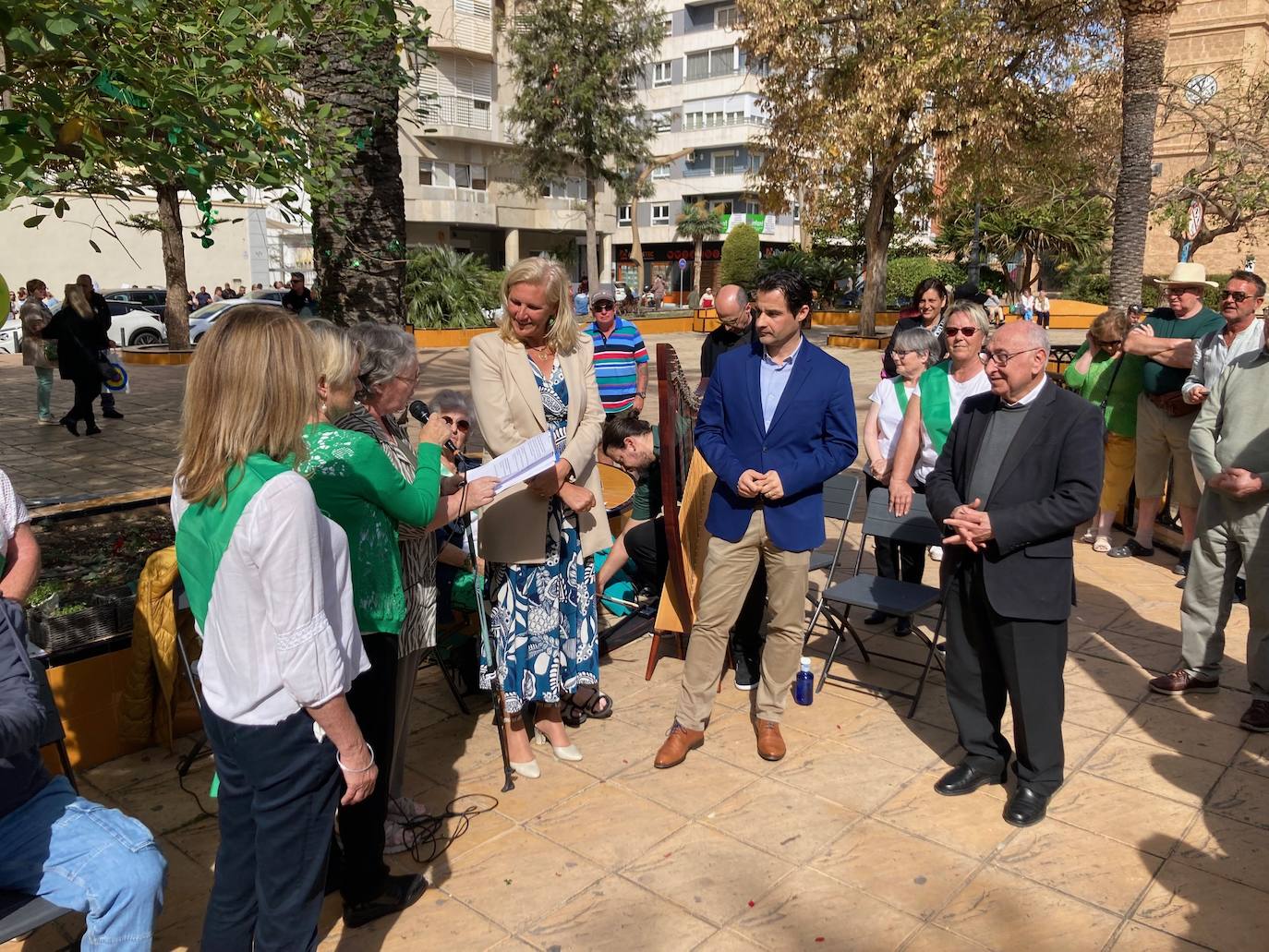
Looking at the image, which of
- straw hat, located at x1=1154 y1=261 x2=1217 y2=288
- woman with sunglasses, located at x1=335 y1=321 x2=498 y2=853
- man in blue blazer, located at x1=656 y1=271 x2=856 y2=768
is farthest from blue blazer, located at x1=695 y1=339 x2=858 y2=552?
straw hat, located at x1=1154 y1=261 x2=1217 y2=288

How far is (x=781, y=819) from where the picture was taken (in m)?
3.56

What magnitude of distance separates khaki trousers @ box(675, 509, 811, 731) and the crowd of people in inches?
0.5

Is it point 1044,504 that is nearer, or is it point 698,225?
point 1044,504

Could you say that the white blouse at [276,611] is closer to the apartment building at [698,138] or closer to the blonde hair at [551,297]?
the blonde hair at [551,297]

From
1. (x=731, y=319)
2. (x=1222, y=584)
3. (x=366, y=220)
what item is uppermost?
(x=366, y=220)

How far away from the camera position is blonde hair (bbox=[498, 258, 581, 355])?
12.0 ft

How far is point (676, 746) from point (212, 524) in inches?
95.2

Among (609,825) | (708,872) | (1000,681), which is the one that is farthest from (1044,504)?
(609,825)

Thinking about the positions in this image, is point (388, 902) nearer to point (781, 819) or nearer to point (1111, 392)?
point (781, 819)

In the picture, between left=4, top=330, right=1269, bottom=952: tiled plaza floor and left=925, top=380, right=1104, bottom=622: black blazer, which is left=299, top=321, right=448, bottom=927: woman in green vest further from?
left=925, top=380, right=1104, bottom=622: black blazer

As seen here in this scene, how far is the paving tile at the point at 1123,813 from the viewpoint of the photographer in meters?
3.46

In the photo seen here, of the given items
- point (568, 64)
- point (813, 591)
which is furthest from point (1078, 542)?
point (568, 64)

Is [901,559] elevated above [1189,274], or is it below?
below

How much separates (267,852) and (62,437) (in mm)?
11496
